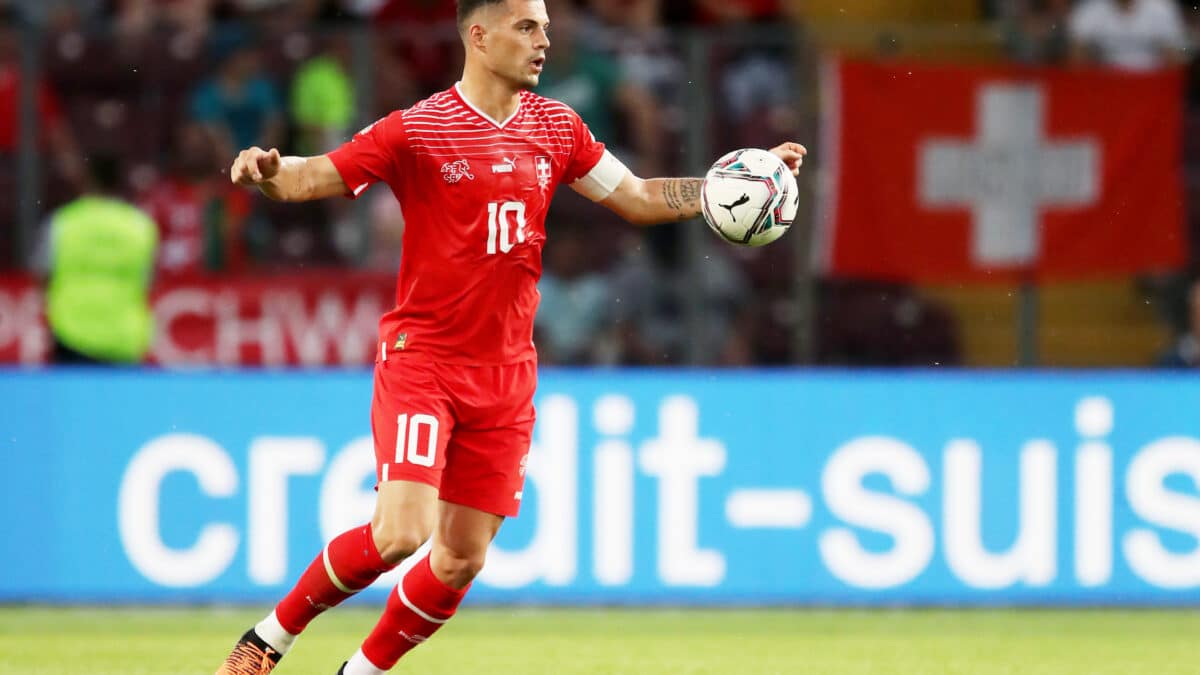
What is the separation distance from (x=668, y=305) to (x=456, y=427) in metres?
5.16

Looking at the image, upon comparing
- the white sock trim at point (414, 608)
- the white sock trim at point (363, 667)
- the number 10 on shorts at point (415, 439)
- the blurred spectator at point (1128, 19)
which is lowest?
the white sock trim at point (363, 667)

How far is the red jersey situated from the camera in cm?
622

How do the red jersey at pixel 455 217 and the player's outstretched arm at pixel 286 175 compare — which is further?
the red jersey at pixel 455 217

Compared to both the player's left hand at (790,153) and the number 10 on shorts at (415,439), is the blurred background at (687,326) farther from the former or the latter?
the number 10 on shorts at (415,439)

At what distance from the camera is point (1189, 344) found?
1155 cm

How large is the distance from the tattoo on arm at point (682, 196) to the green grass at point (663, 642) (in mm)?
1930

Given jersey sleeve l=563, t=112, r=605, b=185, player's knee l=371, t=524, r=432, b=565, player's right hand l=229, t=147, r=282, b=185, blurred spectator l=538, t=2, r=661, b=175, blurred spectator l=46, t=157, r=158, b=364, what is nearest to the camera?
player's right hand l=229, t=147, r=282, b=185

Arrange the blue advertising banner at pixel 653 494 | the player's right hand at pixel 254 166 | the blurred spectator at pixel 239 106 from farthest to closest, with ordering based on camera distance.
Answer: the blurred spectator at pixel 239 106
the blue advertising banner at pixel 653 494
the player's right hand at pixel 254 166

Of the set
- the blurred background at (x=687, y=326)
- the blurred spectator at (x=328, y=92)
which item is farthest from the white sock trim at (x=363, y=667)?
the blurred spectator at (x=328, y=92)

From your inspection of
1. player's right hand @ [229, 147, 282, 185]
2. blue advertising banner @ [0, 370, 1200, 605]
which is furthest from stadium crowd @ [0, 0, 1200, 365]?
player's right hand @ [229, 147, 282, 185]

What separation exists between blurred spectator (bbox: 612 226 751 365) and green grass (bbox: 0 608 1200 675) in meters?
1.95

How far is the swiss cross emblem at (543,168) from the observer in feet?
20.9

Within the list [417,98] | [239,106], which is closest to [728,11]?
[417,98]

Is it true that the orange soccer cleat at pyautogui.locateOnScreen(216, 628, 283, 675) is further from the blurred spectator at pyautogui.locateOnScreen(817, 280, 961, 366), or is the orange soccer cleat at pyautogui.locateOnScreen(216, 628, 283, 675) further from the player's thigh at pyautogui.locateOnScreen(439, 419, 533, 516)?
the blurred spectator at pyautogui.locateOnScreen(817, 280, 961, 366)
